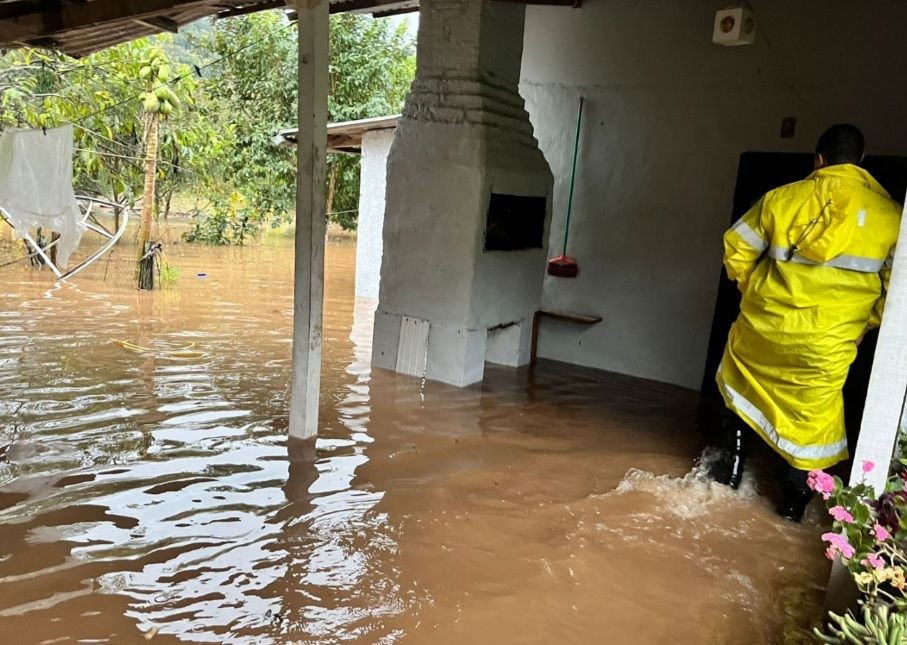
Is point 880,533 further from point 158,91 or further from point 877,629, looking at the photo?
point 158,91

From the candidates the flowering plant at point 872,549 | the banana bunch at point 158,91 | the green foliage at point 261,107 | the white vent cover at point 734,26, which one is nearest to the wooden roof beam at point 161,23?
the banana bunch at point 158,91

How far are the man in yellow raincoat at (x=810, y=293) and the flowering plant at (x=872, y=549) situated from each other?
0.92 m

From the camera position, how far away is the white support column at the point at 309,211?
375 centimetres

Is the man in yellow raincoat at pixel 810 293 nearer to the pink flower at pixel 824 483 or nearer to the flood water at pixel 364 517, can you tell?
the flood water at pixel 364 517

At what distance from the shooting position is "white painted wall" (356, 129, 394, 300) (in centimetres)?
959

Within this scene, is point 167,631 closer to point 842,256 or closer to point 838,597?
point 838,597

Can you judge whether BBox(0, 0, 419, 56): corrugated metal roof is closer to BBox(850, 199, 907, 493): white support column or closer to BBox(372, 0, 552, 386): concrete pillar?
BBox(372, 0, 552, 386): concrete pillar

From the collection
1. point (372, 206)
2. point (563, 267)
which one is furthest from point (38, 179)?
point (563, 267)

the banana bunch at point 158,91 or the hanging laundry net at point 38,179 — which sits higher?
the banana bunch at point 158,91

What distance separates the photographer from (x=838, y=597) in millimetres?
2562

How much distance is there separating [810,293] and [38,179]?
281 inches

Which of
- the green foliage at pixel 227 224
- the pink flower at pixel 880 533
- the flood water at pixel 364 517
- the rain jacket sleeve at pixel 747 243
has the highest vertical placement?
the rain jacket sleeve at pixel 747 243

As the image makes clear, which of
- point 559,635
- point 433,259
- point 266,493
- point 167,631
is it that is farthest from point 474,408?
point 167,631

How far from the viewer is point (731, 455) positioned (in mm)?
3941
